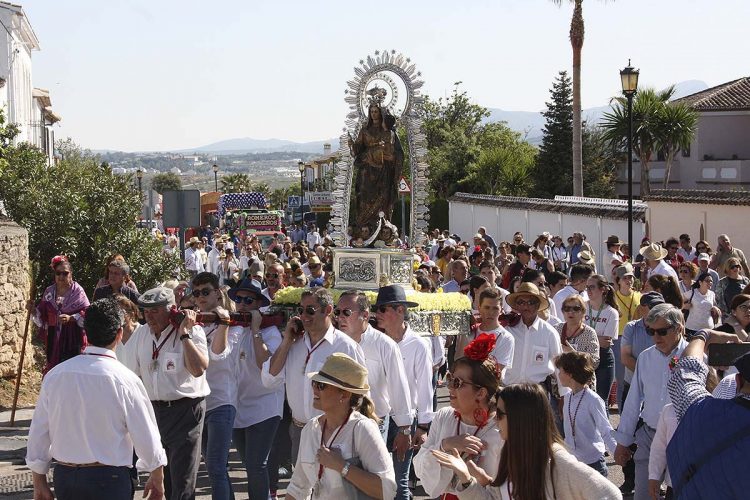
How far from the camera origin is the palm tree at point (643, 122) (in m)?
45.4

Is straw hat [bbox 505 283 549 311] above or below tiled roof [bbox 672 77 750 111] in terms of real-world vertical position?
below

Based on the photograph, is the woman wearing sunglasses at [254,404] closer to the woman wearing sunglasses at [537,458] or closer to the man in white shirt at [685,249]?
the woman wearing sunglasses at [537,458]

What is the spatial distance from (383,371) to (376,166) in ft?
17.7

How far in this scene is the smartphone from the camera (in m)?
5.39

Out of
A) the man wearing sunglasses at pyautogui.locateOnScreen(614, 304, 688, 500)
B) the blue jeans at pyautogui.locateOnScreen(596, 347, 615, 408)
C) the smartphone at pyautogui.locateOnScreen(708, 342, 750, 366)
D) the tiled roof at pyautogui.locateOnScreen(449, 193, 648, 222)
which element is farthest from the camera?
the tiled roof at pyautogui.locateOnScreen(449, 193, 648, 222)

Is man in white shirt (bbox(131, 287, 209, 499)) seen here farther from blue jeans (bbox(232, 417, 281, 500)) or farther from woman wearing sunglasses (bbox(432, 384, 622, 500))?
woman wearing sunglasses (bbox(432, 384, 622, 500))

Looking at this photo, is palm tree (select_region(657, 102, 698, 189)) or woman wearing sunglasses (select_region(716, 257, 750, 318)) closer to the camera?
woman wearing sunglasses (select_region(716, 257, 750, 318))

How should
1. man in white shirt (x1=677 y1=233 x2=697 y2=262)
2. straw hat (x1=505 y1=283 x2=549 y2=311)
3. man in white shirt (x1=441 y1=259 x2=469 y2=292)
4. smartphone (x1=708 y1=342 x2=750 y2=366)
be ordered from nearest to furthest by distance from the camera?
smartphone (x1=708 y1=342 x2=750 y2=366)
straw hat (x1=505 y1=283 x2=549 y2=311)
man in white shirt (x1=441 y1=259 x2=469 y2=292)
man in white shirt (x1=677 y1=233 x2=697 y2=262)

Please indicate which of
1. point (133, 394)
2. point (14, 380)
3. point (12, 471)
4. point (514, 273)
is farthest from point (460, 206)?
point (133, 394)

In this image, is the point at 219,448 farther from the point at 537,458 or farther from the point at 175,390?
the point at 537,458

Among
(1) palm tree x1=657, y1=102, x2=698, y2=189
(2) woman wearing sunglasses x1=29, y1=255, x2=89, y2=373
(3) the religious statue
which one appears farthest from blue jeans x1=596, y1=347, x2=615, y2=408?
(1) palm tree x1=657, y1=102, x2=698, y2=189

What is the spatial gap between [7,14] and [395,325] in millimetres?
37444

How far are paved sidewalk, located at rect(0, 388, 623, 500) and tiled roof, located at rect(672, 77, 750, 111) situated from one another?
47728 millimetres

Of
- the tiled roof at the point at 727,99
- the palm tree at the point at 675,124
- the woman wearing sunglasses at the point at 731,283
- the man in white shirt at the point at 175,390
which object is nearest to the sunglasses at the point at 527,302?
the man in white shirt at the point at 175,390
